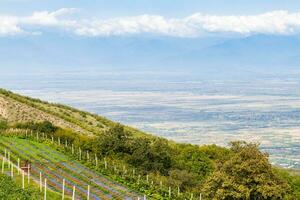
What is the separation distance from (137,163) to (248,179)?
18426 mm

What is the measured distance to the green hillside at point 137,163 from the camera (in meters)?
29.6

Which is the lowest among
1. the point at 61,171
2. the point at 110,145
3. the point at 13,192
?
the point at 61,171

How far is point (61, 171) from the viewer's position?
38.4 metres

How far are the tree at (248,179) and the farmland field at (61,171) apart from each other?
5835 mm

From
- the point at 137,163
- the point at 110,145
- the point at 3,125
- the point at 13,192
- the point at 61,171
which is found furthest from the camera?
the point at 3,125

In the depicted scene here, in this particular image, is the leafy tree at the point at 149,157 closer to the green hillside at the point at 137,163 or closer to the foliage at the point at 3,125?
the green hillside at the point at 137,163

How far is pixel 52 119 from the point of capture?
6738cm

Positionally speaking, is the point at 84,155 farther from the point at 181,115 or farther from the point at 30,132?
the point at 181,115

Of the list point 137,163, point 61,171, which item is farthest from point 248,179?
point 137,163

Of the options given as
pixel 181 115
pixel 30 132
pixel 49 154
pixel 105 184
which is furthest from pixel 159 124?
pixel 105 184

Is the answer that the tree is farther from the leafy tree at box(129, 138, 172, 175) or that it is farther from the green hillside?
the leafy tree at box(129, 138, 172, 175)

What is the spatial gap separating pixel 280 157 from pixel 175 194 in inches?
1892

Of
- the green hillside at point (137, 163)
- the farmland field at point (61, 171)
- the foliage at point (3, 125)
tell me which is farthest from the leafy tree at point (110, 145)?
the foliage at point (3, 125)

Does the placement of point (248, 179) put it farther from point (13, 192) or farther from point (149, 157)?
point (149, 157)
